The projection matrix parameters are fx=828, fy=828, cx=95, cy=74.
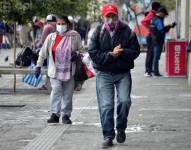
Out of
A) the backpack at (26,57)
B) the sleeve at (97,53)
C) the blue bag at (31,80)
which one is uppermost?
the sleeve at (97,53)

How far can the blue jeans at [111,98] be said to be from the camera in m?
11.0

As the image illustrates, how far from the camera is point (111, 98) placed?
1104 cm

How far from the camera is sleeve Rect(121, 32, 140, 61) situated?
10.9 metres

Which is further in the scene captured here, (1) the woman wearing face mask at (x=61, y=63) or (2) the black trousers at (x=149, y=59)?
(2) the black trousers at (x=149, y=59)

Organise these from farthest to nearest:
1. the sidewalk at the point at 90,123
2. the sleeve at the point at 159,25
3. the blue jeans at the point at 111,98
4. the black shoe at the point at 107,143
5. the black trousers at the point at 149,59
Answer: the black trousers at the point at 149,59
the sleeve at the point at 159,25
the sidewalk at the point at 90,123
the blue jeans at the point at 111,98
the black shoe at the point at 107,143

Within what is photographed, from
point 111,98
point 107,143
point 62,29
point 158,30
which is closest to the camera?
point 107,143

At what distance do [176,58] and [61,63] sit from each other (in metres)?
10.6

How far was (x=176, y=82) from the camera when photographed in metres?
21.8

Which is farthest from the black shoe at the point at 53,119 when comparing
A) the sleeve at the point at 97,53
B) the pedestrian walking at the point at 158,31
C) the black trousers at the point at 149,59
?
the black trousers at the point at 149,59

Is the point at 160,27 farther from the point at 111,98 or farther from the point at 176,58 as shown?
the point at 111,98

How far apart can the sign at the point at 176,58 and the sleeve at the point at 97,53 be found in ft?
40.6

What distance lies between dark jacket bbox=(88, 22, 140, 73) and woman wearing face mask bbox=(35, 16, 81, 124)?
2.26m

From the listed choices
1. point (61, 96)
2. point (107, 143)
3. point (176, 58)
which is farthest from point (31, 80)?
point (107, 143)

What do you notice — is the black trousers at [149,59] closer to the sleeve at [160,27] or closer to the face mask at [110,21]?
the sleeve at [160,27]
